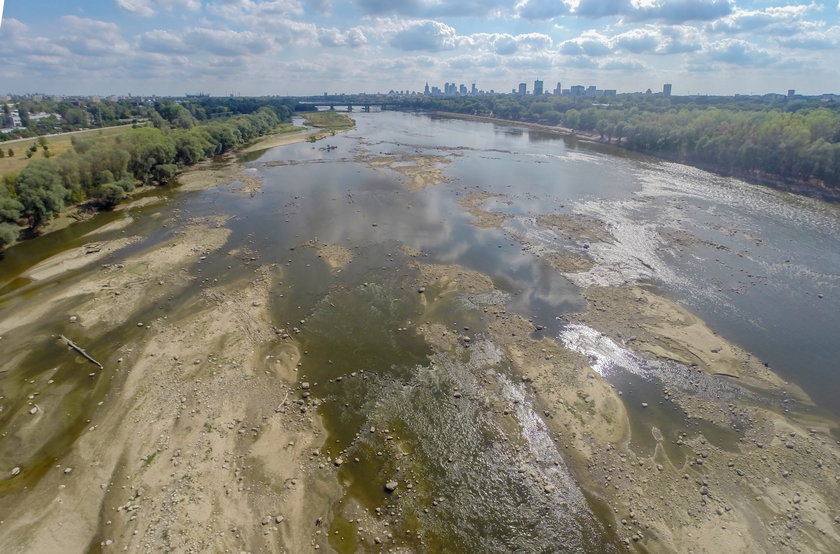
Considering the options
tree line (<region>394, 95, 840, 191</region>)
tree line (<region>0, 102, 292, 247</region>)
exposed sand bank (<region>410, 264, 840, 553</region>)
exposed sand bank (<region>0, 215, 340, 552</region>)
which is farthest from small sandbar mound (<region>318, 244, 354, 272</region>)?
tree line (<region>394, 95, 840, 191</region>)

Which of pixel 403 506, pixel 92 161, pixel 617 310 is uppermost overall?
pixel 92 161

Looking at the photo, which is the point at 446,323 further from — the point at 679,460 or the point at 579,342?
the point at 679,460

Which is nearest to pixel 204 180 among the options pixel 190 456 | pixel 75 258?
pixel 75 258

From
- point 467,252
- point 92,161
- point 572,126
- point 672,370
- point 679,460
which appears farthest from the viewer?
point 572,126

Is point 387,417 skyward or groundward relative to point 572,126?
groundward

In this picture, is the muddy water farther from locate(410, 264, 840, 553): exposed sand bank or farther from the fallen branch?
locate(410, 264, 840, 553): exposed sand bank

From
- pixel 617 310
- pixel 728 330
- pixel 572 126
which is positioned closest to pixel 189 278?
pixel 617 310
